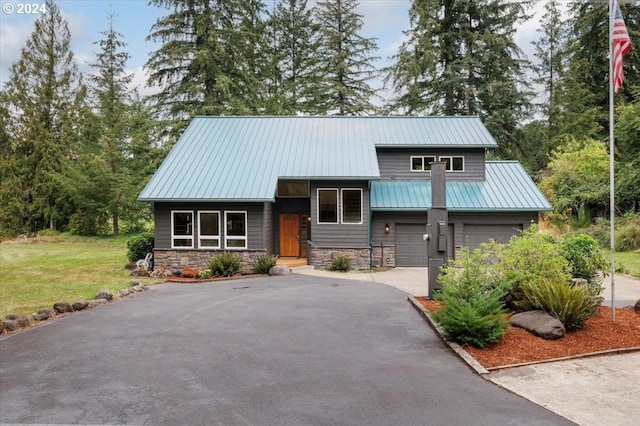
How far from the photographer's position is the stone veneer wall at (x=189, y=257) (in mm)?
16812

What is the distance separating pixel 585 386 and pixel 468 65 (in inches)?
1175

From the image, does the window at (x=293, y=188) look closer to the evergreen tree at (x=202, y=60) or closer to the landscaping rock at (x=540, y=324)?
the evergreen tree at (x=202, y=60)

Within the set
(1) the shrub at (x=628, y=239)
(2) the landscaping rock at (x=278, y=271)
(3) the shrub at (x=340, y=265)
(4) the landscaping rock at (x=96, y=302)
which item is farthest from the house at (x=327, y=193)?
(4) the landscaping rock at (x=96, y=302)

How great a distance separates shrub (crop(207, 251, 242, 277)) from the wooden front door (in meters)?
3.99

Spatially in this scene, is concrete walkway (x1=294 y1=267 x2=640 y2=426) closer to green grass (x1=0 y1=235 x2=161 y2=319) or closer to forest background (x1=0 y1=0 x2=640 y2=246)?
green grass (x1=0 y1=235 x2=161 y2=319)

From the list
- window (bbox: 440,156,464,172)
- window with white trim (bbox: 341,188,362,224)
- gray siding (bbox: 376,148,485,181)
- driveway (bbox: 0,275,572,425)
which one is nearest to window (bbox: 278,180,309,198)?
window with white trim (bbox: 341,188,362,224)

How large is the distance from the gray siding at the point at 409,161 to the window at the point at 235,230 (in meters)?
7.67

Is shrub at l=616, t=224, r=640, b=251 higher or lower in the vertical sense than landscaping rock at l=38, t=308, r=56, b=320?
higher

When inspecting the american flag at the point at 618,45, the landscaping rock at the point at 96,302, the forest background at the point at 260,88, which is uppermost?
the forest background at the point at 260,88

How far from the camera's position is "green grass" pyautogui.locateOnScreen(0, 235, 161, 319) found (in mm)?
11259

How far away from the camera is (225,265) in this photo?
51.6ft

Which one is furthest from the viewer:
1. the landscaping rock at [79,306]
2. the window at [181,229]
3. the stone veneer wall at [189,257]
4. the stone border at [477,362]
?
the window at [181,229]

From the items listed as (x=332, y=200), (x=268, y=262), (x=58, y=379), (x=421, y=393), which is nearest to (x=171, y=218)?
(x=268, y=262)

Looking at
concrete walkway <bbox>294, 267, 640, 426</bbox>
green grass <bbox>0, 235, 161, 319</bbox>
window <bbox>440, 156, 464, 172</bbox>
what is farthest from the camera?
window <bbox>440, 156, 464, 172</bbox>
